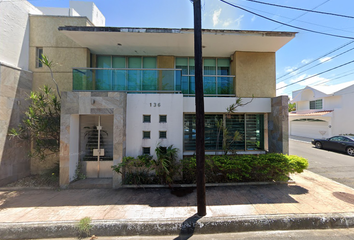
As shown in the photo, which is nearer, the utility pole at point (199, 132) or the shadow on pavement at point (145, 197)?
the utility pole at point (199, 132)

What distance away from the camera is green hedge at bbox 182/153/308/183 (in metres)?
5.45

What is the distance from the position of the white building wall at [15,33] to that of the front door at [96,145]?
3.75m

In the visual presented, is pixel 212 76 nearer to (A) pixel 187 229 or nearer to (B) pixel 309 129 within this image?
(A) pixel 187 229

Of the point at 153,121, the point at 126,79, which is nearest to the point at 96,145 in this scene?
the point at 153,121

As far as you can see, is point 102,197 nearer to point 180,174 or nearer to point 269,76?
point 180,174

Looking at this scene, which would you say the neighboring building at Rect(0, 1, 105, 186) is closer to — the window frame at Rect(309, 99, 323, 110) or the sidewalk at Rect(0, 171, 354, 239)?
the sidewalk at Rect(0, 171, 354, 239)

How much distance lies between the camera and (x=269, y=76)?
7262 millimetres

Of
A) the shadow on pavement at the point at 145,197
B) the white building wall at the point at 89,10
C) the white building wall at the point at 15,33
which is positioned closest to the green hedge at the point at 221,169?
the shadow on pavement at the point at 145,197

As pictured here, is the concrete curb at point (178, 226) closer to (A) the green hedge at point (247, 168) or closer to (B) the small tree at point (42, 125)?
(A) the green hedge at point (247, 168)

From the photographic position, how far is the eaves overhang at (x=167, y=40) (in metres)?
5.89

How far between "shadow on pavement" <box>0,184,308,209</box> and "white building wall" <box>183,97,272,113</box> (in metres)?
3.18

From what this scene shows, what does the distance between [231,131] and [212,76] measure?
282 centimetres

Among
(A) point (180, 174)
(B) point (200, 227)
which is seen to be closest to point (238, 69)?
(A) point (180, 174)

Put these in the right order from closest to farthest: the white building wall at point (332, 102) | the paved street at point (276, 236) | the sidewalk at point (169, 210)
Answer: the paved street at point (276, 236) < the sidewalk at point (169, 210) < the white building wall at point (332, 102)
